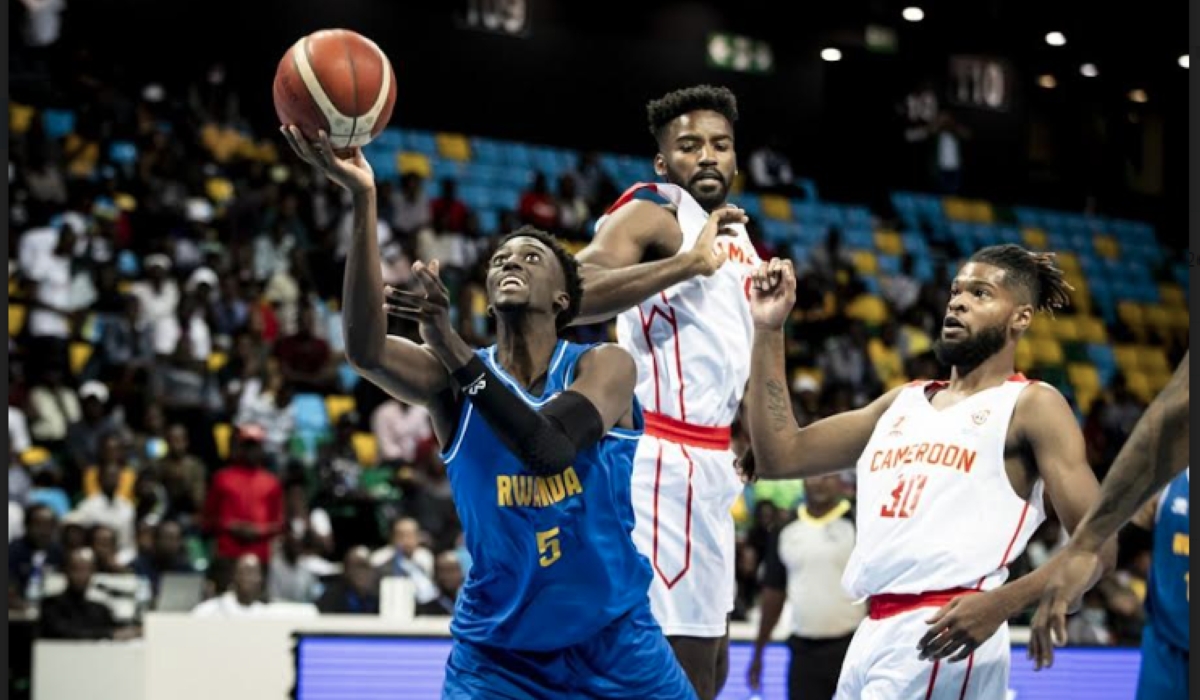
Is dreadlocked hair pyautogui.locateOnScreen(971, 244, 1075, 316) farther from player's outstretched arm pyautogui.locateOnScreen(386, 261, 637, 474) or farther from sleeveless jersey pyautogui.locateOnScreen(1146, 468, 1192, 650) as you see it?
player's outstretched arm pyautogui.locateOnScreen(386, 261, 637, 474)

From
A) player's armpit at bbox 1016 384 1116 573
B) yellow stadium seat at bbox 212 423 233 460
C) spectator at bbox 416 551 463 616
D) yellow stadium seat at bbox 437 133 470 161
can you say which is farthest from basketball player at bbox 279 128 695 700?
yellow stadium seat at bbox 437 133 470 161

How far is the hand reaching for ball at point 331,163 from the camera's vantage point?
4.32 m

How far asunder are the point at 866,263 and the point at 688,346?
15.7 metres

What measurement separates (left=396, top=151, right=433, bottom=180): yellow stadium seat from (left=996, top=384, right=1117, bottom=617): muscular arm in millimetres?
14181

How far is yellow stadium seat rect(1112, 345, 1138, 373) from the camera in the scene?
68.4ft

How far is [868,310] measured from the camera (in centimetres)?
1956

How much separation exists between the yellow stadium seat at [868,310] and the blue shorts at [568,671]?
1492 cm

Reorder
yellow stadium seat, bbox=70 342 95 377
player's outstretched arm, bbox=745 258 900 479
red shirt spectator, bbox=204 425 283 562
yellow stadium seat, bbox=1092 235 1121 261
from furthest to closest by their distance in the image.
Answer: yellow stadium seat, bbox=1092 235 1121 261 < yellow stadium seat, bbox=70 342 95 377 < red shirt spectator, bbox=204 425 283 562 < player's outstretched arm, bbox=745 258 900 479

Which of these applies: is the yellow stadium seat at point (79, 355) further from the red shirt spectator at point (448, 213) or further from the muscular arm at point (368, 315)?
the muscular arm at point (368, 315)

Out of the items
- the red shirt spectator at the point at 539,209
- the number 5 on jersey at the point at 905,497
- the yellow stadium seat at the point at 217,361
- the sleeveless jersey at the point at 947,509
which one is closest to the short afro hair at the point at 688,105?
the sleeveless jersey at the point at 947,509

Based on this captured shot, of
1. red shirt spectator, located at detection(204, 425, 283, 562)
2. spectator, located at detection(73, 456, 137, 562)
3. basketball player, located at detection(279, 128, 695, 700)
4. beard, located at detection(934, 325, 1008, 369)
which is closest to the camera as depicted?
basketball player, located at detection(279, 128, 695, 700)

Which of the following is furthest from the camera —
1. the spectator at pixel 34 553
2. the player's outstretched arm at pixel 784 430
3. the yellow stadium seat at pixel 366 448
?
the yellow stadium seat at pixel 366 448

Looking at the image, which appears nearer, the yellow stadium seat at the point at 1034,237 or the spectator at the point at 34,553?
the spectator at the point at 34,553

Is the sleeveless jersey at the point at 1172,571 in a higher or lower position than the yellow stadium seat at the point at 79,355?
lower
